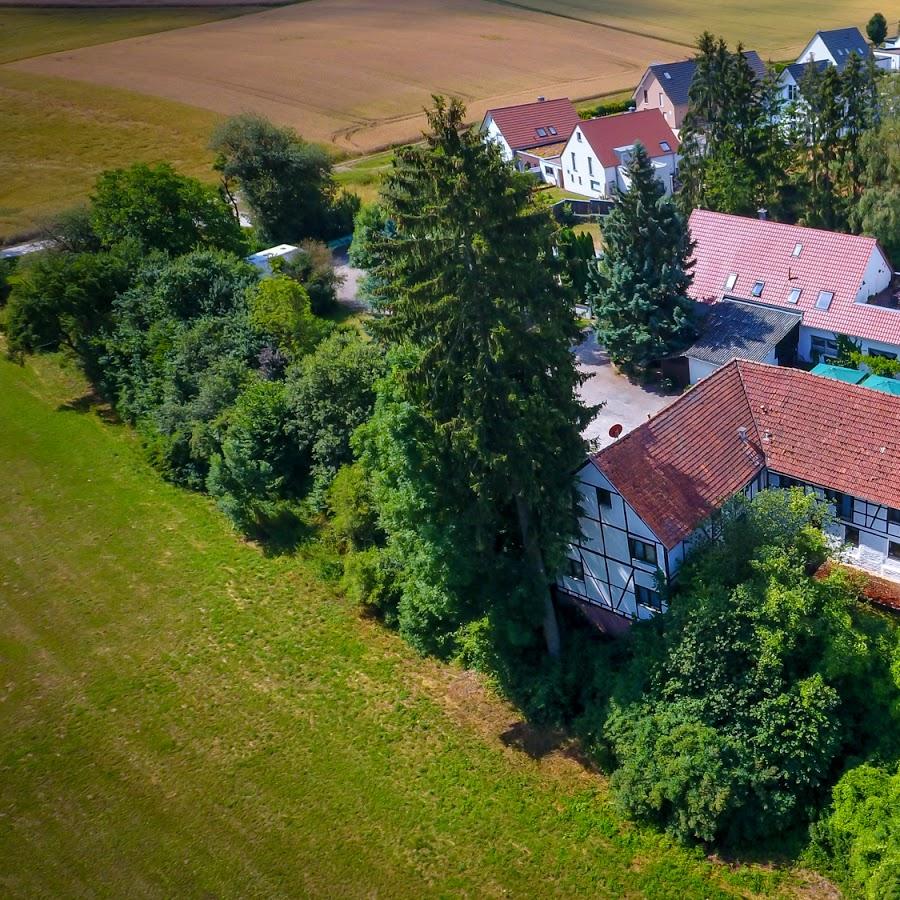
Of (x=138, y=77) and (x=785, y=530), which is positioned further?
(x=138, y=77)

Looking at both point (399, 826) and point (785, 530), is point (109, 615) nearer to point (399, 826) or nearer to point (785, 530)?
point (399, 826)

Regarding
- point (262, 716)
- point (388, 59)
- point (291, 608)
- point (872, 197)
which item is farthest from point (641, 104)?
point (262, 716)

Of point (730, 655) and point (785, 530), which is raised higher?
point (785, 530)

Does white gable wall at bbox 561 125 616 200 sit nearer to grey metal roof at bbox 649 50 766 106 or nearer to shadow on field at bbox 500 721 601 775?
grey metal roof at bbox 649 50 766 106

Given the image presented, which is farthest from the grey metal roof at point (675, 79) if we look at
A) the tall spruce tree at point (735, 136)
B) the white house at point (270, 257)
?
the white house at point (270, 257)

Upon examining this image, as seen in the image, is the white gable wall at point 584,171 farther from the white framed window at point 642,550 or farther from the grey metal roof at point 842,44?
the white framed window at point 642,550

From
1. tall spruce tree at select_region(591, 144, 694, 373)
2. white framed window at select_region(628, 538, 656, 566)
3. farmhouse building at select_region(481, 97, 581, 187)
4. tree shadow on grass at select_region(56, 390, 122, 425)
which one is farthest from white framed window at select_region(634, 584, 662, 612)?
farmhouse building at select_region(481, 97, 581, 187)

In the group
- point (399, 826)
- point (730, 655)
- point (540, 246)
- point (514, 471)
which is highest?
point (540, 246)
